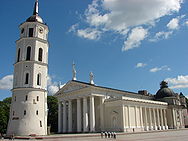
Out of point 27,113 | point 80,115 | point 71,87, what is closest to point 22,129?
point 27,113

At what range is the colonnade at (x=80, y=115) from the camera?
52.9 m

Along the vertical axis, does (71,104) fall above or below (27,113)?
above

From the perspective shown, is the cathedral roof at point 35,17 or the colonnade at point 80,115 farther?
the colonnade at point 80,115

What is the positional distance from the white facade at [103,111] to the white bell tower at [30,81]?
1756cm

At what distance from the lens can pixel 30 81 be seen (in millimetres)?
37938

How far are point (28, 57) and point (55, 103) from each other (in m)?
42.0

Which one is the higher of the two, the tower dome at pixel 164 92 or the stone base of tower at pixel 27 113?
the tower dome at pixel 164 92

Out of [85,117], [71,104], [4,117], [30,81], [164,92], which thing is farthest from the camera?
[164,92]

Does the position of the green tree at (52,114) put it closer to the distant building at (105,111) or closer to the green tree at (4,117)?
the distant building at (105,111)

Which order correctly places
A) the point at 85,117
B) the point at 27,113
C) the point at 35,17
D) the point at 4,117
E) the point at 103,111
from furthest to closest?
the point at 4,117 < the point at 103,111 < the point at 85,117 < the point at 35,17 < the point at 27,113

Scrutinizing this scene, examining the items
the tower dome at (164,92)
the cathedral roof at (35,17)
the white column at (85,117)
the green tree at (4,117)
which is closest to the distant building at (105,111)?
the white column at (85,117)

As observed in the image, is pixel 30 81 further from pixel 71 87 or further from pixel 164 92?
pixel 164 92

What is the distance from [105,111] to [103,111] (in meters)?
0.60

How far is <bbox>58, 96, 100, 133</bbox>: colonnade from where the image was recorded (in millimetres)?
52938
